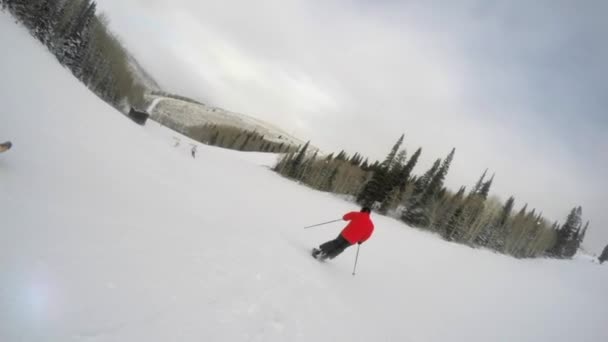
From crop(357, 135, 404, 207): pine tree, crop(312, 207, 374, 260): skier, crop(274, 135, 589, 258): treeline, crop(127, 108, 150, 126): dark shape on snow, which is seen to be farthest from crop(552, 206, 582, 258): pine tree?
crop(127, 108, 150, 126): dark shape on snow

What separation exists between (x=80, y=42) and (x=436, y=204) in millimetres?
65574

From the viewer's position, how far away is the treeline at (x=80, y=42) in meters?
33.9

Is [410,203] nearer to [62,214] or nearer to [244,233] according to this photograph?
[244,233]

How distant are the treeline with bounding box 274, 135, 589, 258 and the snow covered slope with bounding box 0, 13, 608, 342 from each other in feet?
116

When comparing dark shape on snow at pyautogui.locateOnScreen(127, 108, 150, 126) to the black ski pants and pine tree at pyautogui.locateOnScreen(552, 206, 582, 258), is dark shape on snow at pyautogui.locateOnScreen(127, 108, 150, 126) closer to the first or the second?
the black ski pants

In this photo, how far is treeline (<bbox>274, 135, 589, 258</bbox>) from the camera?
144 ft

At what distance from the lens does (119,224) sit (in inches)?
157

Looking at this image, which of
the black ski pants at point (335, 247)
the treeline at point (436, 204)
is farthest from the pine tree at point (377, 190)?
the black ski pants at point (335, 247)

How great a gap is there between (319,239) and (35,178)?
734 centimetres

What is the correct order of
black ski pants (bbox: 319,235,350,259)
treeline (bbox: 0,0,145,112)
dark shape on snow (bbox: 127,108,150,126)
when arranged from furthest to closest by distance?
treeline (bbox: 0,0,145,112)
dark shape on snow (bbox: 127,108,150,126)
black ski pants (bbox: 319,235,350,259)

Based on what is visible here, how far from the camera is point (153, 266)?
3291 millimetres

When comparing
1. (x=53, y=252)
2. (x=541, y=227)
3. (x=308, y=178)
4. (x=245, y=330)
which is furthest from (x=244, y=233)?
(x=541, y=227)

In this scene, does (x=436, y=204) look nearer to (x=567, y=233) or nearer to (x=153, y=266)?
(x=153, y=266)

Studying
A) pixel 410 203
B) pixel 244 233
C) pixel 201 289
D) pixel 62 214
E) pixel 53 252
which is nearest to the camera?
pixel 53 252
